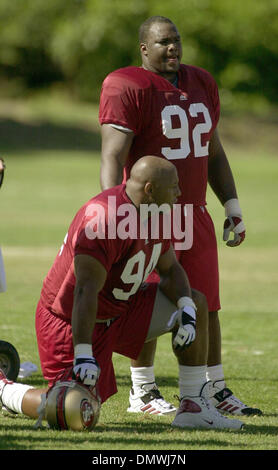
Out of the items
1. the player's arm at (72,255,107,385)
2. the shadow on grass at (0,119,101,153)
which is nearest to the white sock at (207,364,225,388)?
the player's arm at (72,255,107,385)

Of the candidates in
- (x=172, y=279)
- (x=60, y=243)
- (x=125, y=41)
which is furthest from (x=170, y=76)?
(x=125, y=41)

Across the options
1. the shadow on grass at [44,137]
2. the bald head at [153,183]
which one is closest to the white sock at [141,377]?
the bald head at [153,183]

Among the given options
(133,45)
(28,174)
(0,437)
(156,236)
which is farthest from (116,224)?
(133,45)

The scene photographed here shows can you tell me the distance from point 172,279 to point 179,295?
122 mm

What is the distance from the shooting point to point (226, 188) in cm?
630

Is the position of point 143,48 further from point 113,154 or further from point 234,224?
point 234,224

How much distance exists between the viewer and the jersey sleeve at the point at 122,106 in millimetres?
5715

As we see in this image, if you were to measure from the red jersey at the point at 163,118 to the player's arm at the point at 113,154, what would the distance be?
61 mm

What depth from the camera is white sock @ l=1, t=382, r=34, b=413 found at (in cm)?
516

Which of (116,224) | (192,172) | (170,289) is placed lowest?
(170,289)

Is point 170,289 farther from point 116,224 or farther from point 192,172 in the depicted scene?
point 192,172

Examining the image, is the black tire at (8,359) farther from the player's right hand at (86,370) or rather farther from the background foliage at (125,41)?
the background foliage at (125,41)
